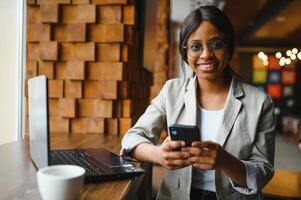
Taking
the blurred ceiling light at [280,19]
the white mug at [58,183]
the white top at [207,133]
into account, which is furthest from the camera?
the blurred ceiling light at [280,19]

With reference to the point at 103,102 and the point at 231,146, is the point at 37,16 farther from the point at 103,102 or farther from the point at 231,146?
the point at 231,146

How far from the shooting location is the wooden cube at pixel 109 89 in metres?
1.93

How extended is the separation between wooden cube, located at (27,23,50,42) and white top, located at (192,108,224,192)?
1.13 metres

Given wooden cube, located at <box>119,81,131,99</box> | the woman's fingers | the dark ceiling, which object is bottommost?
the woman's fingers

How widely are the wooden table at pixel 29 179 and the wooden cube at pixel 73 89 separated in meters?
0.37

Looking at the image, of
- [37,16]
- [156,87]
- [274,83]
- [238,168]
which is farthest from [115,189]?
[274,83]

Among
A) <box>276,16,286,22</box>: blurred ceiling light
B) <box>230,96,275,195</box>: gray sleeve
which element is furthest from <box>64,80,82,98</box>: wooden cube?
<box>276,16,286,22</box>: blurred ceiling light

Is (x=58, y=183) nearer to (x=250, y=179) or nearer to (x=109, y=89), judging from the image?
(x=250, y=179)

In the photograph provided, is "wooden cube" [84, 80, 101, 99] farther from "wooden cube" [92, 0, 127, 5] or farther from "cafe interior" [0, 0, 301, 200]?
"wooden cube" [92, 0, 127, 5]

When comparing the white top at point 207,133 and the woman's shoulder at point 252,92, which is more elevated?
the woman's shoulder at point 252,92

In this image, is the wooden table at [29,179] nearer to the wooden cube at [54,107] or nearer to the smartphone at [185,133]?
the smartphone at [185,133]

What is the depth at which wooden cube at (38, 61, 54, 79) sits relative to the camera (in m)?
1.95

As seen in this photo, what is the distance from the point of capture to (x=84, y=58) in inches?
76.0

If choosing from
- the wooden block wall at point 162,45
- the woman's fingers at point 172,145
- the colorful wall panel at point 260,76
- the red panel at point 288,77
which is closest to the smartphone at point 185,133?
the woman's fingers at point 172,145
